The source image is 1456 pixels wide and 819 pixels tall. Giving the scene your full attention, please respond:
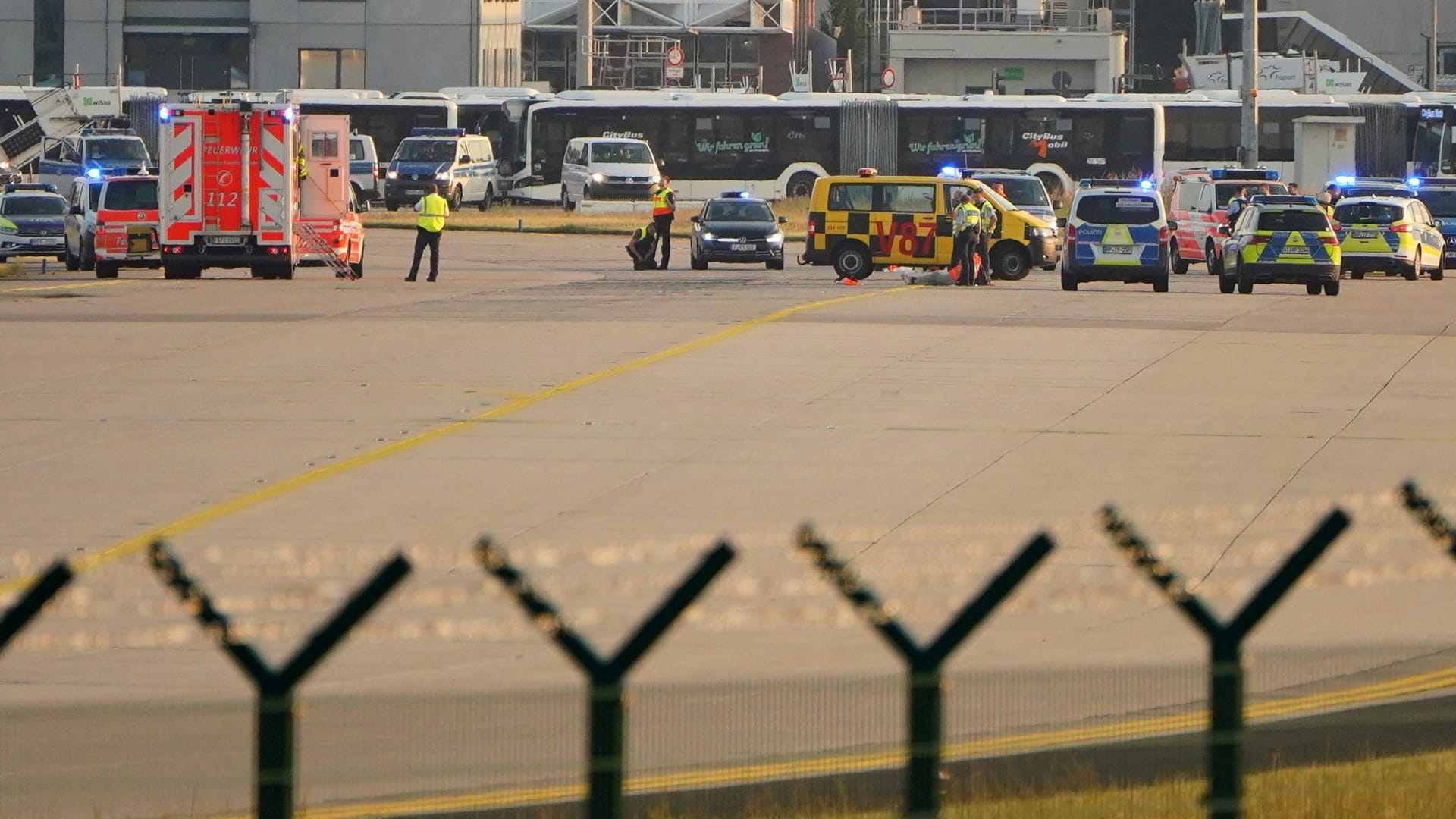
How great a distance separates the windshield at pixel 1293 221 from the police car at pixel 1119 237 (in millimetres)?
1587

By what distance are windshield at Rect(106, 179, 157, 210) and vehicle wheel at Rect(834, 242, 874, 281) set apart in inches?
452

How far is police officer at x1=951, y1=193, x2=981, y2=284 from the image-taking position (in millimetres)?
34906

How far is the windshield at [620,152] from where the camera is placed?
60.5m

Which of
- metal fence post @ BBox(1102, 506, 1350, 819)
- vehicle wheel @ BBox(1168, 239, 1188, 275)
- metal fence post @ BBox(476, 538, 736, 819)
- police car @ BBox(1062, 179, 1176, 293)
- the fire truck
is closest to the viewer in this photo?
metal fence post @ BBox(476, 538, 736, 819)

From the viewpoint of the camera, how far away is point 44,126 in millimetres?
59344

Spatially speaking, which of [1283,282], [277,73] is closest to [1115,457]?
[1283,282]

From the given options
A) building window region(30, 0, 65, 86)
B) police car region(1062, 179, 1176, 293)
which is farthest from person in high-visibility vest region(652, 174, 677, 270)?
building window region(30, 0, 65, 86)

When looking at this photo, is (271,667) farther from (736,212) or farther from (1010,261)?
(736,212)

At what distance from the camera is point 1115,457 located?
664 inches

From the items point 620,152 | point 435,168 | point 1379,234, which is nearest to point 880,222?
point 1379,234

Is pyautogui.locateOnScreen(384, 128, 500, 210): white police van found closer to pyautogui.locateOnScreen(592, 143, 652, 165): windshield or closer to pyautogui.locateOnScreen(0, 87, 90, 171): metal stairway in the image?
pyautogui.locateOnScreen(592, 143, 652, 165): windshield

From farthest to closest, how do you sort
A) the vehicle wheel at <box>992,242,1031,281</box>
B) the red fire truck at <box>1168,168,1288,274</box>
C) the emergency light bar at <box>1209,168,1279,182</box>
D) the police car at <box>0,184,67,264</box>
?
the emergency light bar at <box>1209,168,1279,182</box> < the red fire truck at <box>1168,168,1288,274</box> < the police car at <box>0,184,67,264</box> < the vehicle wheel at <box>992,242,1031,281</box>

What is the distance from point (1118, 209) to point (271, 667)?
31.1 meters

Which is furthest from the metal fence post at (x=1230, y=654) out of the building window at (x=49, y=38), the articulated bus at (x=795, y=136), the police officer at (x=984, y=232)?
the building window at (x=49, y=38)
